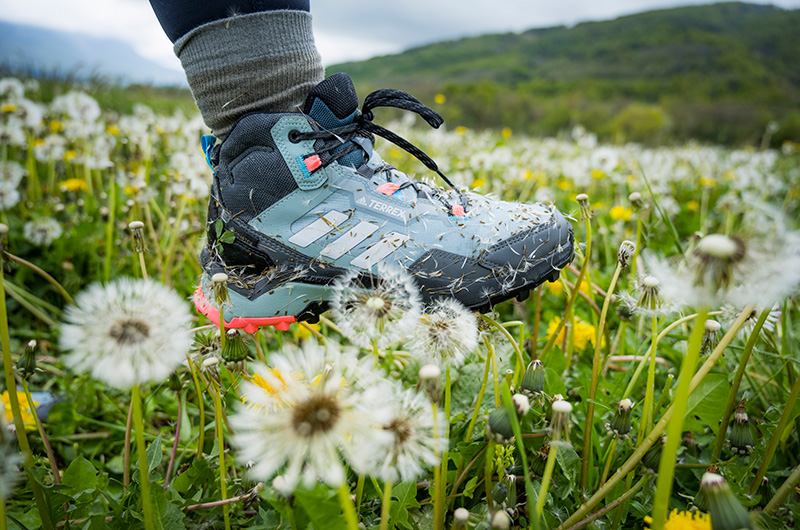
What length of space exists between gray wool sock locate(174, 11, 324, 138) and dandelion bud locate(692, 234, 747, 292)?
2.95 feet

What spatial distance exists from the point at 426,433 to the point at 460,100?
1855 cm

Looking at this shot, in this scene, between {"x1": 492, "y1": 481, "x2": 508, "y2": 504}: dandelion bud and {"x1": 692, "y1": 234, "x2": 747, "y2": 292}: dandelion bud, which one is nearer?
{"x1": 692, "y1": 234, "x2": 747, "y2": 292}: dandelion bud

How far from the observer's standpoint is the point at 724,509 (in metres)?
0.42

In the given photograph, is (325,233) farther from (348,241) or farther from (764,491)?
(764,491)

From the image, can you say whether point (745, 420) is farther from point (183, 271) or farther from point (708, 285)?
point (183, 271)

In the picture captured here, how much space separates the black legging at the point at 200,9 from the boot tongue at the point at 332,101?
179 mm

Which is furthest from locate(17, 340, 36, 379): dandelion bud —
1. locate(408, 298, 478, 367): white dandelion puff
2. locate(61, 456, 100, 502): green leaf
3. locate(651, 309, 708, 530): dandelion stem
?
locate(651, 309, 708, 530): dandelion stem

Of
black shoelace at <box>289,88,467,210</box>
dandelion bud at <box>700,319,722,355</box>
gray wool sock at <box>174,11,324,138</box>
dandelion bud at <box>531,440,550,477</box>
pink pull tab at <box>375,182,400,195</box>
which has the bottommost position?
dandelion bud at <box>531,440,550,477</box>

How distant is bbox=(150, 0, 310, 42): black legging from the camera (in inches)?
39.0

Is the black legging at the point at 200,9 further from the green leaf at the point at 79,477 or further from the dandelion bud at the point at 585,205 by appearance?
the green leaf at the point at 79,477

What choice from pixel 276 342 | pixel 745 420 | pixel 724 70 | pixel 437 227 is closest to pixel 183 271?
pixel 276 342

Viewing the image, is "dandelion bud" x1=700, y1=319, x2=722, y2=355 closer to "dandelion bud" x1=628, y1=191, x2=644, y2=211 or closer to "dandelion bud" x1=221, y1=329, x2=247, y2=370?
"dandelion bud" x1=628, y1=191, x2=644, y2=211

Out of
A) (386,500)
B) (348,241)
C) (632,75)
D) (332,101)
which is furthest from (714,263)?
(632,75)

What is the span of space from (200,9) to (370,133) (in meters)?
0.43
